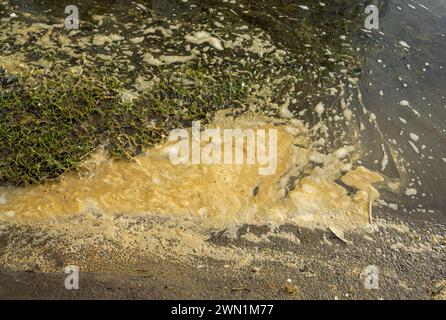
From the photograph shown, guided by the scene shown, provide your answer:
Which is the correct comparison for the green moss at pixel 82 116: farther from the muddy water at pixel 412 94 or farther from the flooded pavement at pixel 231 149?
the muddy water at pixel 412 94

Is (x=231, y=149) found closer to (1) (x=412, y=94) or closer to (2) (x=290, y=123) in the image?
(2) (x=290, y=123)

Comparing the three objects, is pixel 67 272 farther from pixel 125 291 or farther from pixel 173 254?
pixel 173 254

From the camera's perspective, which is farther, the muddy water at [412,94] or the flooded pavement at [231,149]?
the muddy water at [412,94]

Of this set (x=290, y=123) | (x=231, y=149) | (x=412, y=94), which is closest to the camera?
(x=231, y=149)

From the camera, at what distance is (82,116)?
13.1ft

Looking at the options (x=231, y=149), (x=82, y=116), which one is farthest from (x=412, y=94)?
(x=82, y=116)

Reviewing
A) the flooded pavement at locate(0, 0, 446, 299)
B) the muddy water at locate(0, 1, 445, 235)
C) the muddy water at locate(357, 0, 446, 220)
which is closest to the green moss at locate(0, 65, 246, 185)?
the flooded pavement at locate(0, 0, 446, 299)

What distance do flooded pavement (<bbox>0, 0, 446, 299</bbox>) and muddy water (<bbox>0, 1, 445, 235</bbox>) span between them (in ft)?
0.06

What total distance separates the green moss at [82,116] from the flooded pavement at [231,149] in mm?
14

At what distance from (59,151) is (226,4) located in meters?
3.03

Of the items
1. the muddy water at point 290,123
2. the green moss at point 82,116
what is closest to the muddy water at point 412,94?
the muddy water at point 290,123

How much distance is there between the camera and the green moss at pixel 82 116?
3.68 metres

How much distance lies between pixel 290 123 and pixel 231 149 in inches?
27.3

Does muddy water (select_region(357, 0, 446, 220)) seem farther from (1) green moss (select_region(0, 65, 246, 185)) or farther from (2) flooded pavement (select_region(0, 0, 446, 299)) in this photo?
(1) green moss (select_region(0, 65, 246, 185))
